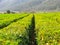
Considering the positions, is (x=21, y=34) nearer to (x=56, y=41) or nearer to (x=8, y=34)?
(x=8, y=34)

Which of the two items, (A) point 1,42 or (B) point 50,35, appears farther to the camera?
(B) point 50,35

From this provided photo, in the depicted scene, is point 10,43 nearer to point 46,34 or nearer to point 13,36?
point 13,36

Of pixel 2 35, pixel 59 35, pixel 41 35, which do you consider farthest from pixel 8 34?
pixel 59 35

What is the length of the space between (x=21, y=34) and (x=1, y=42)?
12.3 ft

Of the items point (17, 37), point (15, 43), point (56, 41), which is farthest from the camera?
point (17, 37)

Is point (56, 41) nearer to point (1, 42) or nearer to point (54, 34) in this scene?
point (54, 34)

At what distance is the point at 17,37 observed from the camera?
20.3 metres

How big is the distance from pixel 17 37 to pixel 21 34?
3.98 feet

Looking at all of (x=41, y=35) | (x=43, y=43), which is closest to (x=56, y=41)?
(x=43, y=43)

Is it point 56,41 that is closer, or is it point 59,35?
point 56,41

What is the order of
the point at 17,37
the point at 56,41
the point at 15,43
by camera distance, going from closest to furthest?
1. the point at 15,43
2. the point at 56,41
3. the point at 17,37

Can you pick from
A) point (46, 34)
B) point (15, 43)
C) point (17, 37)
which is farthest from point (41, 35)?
point (15, 43)

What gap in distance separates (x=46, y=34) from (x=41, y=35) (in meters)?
0.56

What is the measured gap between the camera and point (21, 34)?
21.5 metres
